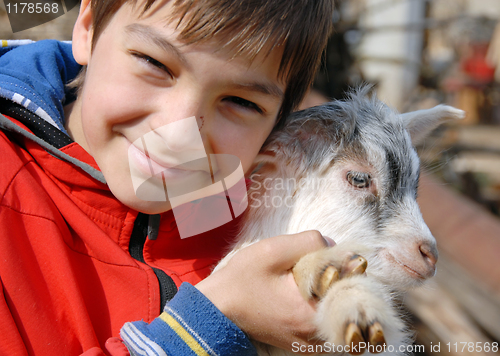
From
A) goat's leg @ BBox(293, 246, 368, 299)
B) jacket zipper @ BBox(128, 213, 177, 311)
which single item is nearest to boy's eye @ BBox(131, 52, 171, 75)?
jacket zipper @ BBox(128, 213, 177, 311)

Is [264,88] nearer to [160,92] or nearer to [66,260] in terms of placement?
[160,92]

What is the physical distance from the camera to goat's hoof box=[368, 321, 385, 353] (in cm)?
94

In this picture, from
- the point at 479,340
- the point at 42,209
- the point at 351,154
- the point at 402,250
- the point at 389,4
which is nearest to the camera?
the point at 42,209

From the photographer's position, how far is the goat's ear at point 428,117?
1.70m

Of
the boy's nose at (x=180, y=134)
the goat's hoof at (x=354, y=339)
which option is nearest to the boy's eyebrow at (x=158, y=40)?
the boy's nose at (x=180, y=134)

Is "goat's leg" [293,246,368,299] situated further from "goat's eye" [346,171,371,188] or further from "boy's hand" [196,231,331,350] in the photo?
"goat's eye" [346,171,371,188]

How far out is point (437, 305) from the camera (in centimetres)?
309

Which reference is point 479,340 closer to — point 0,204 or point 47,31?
point 0,204

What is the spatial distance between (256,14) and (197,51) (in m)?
0.20

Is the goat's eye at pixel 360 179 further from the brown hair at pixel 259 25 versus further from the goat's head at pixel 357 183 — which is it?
the brown hair at pixel 259 25

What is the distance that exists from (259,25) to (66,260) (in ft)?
2.67

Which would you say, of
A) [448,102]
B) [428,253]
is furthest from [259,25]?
[448,102]

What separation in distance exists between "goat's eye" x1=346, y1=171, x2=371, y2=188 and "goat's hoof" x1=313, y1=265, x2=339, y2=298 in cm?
43

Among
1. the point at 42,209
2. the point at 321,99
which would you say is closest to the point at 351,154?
the point at 42,209
